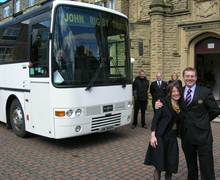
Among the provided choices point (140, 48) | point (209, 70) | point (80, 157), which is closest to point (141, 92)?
point (80, 157)

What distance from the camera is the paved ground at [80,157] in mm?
6422

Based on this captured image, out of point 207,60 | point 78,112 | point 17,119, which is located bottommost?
point 17,119

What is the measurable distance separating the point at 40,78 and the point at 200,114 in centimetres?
453

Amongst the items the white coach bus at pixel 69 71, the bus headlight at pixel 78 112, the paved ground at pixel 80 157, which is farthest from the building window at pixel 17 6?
the bus headlight at pixel 78 112

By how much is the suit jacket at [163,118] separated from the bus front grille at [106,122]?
352cm

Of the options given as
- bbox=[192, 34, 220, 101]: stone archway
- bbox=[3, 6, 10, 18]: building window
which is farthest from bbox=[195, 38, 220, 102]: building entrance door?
bbox=[3, 6, 10, 18]: building window

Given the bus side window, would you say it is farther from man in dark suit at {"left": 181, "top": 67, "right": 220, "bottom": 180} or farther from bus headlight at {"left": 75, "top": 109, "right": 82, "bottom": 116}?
man in dark suit at {"left": 181, "top": 67, "right": 220, "bottom": 180}

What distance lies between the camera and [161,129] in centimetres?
506

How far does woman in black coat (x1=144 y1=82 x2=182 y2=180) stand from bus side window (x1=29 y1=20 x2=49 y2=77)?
12.2 ft

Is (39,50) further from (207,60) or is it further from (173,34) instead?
(207,60)

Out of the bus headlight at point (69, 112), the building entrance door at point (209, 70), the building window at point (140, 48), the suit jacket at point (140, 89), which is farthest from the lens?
the building entrance door at point (209, 70)

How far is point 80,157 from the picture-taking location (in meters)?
7.70

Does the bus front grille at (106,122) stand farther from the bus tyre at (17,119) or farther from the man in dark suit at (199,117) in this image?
the man in dark suit at (199,117)

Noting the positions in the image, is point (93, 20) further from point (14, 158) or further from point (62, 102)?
point (14, 158)
